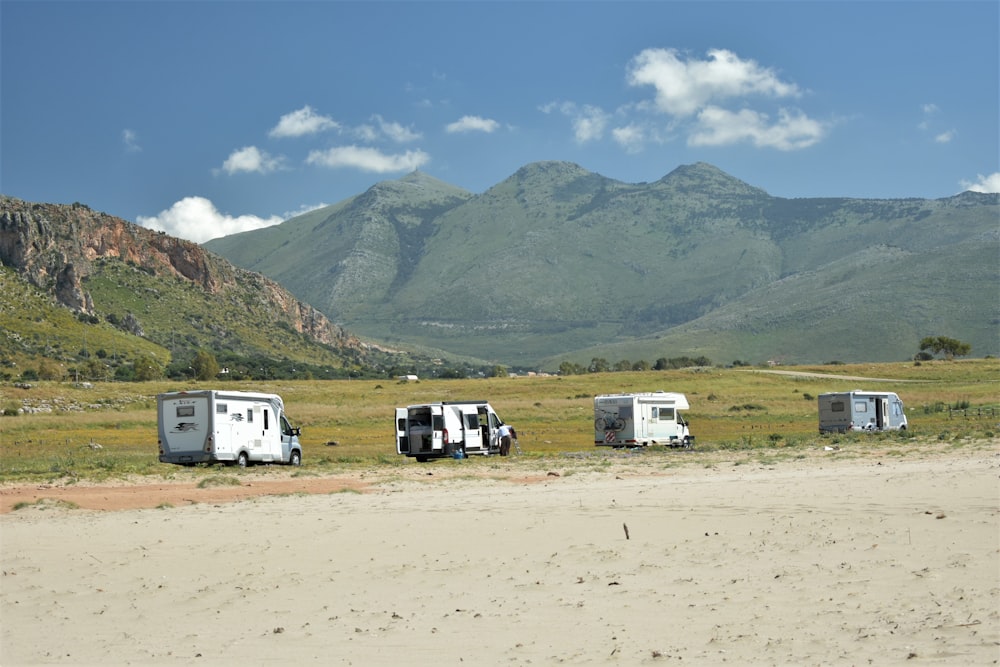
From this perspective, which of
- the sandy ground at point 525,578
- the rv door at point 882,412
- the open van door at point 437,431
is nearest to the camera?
the sandy ground at point 525,578

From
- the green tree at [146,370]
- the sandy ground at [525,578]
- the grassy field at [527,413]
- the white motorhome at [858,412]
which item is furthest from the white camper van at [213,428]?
the green tree at [146,370]

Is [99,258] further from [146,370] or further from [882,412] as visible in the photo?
[882,412]

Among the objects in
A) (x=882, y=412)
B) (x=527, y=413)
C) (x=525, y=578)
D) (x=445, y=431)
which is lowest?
(x=525, y=578)

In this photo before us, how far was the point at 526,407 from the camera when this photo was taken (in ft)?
241

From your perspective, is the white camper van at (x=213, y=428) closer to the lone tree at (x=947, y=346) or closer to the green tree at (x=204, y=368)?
the green tree at (x=204, y=368)

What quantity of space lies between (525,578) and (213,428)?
20570 millimetres

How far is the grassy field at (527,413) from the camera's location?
3594 cm

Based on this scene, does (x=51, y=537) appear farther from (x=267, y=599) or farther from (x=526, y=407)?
(x=526, y=407)

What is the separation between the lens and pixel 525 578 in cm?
1241

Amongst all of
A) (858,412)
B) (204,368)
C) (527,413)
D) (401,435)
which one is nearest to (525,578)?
(401,435)

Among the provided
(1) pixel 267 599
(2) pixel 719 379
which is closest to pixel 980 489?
(1) pixel 267 599

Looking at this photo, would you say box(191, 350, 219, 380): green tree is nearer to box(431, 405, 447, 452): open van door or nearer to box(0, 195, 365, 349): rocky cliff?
box(0, 195, 365, 349): rocky cliff

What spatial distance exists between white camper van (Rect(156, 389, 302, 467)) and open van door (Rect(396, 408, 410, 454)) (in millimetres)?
5312

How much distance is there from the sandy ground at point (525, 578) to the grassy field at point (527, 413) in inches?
461
